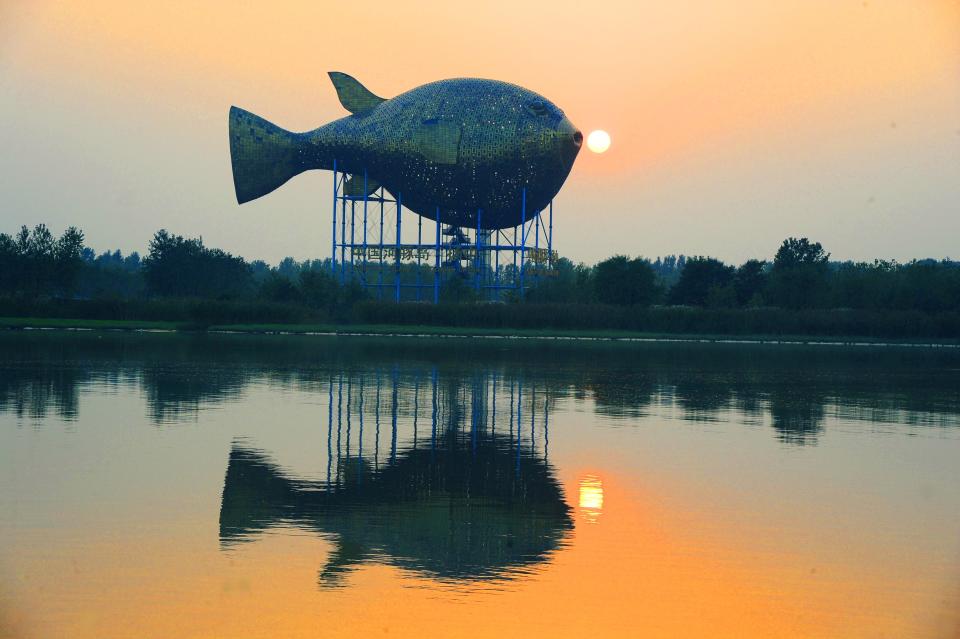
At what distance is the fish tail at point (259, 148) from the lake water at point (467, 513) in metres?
72.5

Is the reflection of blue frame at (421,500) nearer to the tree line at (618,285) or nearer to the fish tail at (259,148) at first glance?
the tree line at (618,285)

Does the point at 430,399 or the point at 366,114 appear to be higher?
the point at 366,114

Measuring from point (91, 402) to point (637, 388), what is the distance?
51.0ft

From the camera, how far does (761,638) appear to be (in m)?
11.1

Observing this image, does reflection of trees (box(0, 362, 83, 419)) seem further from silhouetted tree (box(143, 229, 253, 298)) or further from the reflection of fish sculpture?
silhouetted tree (box(143, 229, 253, 298))

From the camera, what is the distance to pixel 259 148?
341 feet

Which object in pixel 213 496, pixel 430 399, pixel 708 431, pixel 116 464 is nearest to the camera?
pixel 213 496

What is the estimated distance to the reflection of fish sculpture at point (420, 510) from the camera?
44.3ft

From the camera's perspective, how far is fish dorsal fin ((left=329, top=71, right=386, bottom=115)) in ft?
341

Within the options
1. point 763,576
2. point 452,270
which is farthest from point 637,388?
point 452,270

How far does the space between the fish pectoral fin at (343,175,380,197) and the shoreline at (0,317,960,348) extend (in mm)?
22736

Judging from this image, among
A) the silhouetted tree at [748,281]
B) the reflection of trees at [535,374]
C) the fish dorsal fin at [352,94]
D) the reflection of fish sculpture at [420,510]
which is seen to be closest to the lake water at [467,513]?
the reflection of fish sculpture at [420,510]

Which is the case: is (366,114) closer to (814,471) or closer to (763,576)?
(814,471)

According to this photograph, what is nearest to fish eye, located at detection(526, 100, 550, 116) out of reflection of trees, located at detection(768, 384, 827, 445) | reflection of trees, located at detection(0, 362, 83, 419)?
reflection of trees, located at detection(768, 384, 827, 445)
